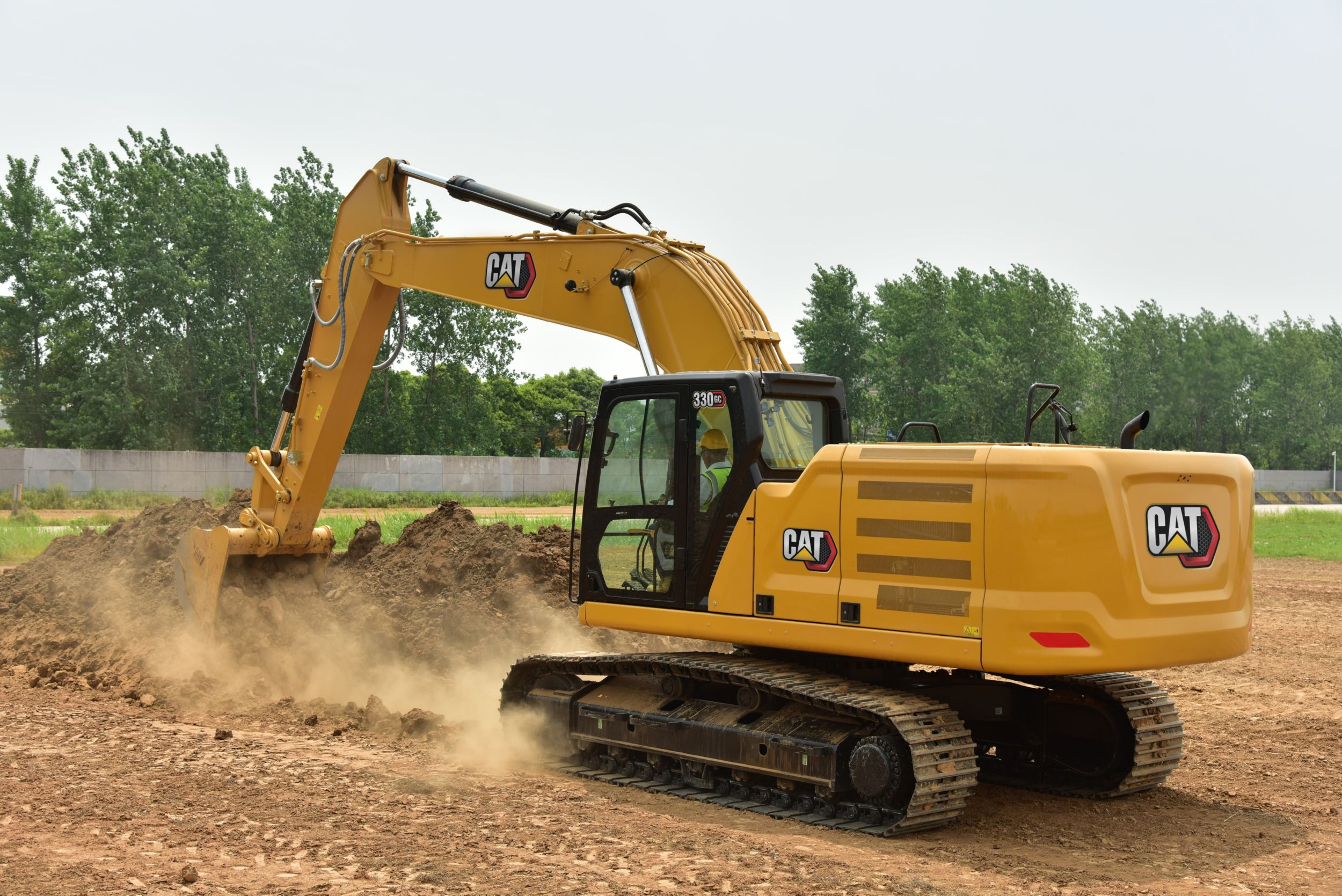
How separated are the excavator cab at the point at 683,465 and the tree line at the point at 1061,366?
47075mm

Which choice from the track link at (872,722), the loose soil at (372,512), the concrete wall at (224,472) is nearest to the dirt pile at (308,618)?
the track link at (872,722)

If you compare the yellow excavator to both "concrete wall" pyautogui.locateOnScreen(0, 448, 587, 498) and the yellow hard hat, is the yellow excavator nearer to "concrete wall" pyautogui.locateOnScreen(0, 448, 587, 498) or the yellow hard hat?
the yellow hard hat

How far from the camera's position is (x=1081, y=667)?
6305mm

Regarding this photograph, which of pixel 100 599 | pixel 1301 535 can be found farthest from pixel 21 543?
pixel 1301 535

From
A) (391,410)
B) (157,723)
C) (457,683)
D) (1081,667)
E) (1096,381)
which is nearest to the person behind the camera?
(1081,667)

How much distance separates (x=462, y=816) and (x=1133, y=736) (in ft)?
13.9

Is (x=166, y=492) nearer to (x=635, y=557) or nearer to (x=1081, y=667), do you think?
(x=635, y=557)

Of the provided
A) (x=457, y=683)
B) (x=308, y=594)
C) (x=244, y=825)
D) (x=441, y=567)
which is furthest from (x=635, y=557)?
(x=441, y=567)

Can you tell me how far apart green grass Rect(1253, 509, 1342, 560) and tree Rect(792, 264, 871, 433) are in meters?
23.5

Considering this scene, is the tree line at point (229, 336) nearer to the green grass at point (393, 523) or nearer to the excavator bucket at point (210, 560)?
the green grass at point (393, 523)

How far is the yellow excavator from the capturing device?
6453 mm

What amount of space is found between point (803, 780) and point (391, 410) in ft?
142

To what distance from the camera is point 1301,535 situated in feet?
120

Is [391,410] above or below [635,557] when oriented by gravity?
above
